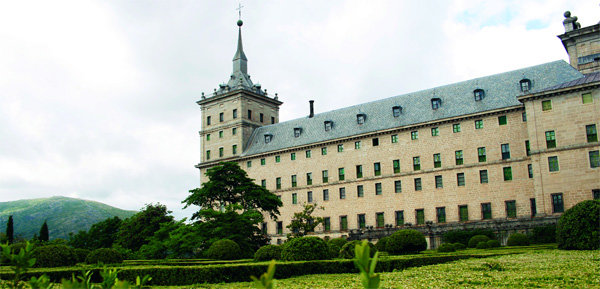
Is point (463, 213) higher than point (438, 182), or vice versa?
point (438, 182)

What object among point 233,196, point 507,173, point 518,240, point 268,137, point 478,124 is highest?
point 268,137

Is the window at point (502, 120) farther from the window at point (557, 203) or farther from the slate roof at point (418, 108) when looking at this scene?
the window at point (557, 203)

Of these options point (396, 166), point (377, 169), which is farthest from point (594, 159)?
point (377, 169)

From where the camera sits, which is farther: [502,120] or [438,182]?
[438,182]

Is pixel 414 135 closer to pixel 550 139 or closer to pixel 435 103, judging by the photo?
pixel 435 103

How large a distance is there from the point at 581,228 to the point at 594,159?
1963cm

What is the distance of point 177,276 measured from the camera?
59.3 ft

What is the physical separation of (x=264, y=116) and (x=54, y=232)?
13482cm

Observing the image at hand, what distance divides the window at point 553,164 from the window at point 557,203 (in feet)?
6.65

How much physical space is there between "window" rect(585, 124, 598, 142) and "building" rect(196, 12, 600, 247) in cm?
8

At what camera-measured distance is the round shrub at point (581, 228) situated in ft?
77.0

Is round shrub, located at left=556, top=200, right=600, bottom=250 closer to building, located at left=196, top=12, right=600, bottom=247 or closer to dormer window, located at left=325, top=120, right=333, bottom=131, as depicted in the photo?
building, located at left=196, top=12, right=600, bottom=247

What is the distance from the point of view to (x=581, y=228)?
24.1m

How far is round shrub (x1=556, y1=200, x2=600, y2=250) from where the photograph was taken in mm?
23469
